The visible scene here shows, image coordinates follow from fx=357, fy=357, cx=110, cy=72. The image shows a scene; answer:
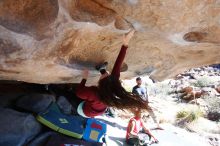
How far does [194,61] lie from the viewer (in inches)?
233

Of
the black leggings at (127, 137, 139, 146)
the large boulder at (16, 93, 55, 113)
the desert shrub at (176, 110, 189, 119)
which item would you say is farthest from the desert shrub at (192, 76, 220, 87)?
the large boulder at (16, 93, 55, 113)

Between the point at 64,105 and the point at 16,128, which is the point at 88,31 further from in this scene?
the point at 64,105

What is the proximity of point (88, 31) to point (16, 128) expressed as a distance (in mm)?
2831

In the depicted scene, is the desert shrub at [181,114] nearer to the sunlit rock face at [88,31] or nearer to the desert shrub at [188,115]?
the desert shrub at [188,115]

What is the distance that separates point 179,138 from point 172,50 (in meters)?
5.11

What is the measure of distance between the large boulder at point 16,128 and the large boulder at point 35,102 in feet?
0.93

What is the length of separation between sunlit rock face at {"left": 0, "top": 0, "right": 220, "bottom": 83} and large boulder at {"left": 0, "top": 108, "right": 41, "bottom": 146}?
4.40 ft

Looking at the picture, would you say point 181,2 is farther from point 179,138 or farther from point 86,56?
point 179,138

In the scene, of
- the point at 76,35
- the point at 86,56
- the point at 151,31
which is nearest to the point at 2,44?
the point at 76,35

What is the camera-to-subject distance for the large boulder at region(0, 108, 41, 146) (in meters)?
5.88

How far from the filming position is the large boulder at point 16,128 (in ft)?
19.3

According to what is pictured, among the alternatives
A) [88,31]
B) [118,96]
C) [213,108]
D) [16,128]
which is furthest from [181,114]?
[88,31]

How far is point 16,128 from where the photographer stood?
607cm

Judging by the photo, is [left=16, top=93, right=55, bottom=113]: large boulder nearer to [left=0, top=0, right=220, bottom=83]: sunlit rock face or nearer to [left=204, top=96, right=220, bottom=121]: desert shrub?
[left=0, top=0, right=220, bottom=83]: sunlit rock face
